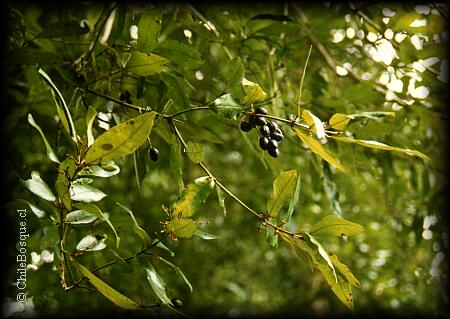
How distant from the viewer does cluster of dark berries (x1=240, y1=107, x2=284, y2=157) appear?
804 millimetres

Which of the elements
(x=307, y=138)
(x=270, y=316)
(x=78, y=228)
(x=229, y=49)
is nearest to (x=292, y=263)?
(x=270, y=316)

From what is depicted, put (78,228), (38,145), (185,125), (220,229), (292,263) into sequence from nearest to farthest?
1. (185,125)
2. (78,228)
3. (38,145)
4. (220,229)
5. (292,263)

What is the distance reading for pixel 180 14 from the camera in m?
1.25

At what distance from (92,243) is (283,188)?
292 mm

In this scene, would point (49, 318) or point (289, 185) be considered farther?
point (49, 318)

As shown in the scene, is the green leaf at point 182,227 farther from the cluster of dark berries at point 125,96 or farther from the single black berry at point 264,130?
the cluster of dark berries at point 125,96

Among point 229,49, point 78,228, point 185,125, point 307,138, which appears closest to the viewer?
point 307,138

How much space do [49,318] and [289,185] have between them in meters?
0.94

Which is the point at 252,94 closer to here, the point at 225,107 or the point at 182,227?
the point at 225,107

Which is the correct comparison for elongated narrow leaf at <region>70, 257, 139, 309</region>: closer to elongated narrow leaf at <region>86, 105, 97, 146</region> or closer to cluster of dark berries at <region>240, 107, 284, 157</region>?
elongated narrow leaf at <region>86, 105, 97, 146</region>

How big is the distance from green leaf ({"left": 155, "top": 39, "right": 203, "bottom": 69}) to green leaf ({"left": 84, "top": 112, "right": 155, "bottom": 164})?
322 mm

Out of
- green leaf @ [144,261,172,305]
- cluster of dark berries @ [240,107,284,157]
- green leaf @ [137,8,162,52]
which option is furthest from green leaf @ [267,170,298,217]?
green leaf @ [137,8,162,52]

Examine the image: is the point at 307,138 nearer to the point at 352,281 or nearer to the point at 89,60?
the point at 352,281

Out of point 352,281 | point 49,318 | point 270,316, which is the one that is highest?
point 352,281
